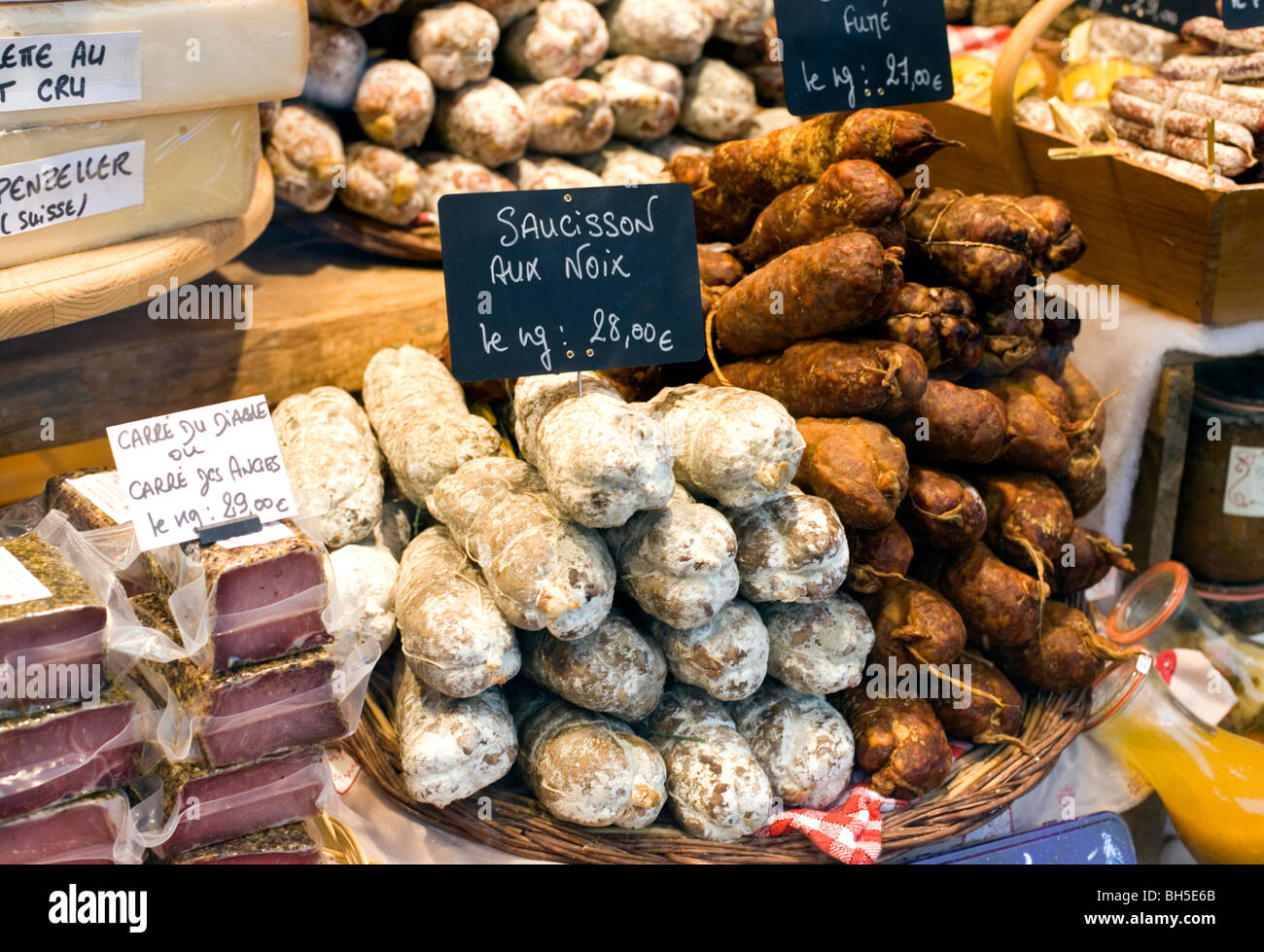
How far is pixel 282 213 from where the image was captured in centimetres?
269

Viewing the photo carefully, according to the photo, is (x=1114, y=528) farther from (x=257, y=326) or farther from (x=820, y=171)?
(x=257, y=326)

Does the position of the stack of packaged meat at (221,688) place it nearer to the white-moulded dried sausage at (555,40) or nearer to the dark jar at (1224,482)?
the white-moulded dried sausage at (555,40)

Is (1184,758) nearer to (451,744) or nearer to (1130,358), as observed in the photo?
(1130,358)

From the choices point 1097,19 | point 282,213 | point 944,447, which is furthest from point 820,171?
point 1097,19

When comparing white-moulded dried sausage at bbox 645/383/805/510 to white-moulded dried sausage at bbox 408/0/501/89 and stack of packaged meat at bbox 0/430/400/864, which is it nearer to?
stack of packaged meat at bbox 0/430/400/864

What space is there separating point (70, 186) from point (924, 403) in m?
1.51

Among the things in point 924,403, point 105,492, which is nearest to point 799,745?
point 924,403

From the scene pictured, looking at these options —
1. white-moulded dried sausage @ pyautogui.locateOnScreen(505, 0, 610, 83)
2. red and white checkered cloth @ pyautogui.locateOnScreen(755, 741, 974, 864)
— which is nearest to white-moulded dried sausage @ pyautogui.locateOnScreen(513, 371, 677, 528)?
red and white checkered cloth @ pyautogui.locateOnScreen(755, 741, 974, 864)

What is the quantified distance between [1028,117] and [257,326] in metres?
2.07

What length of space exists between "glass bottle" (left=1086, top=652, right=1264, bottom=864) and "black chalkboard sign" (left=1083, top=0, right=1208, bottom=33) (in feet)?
6.99

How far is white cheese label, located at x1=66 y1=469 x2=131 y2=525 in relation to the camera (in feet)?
5.20

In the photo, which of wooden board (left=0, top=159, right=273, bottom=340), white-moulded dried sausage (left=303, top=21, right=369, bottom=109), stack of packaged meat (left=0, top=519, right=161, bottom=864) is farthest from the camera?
white-moulded dried sausage (left=303, top=21, right=369, bottom=109)

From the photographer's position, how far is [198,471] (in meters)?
1.50
